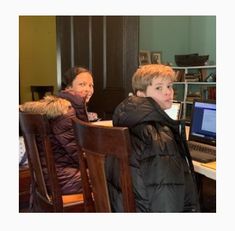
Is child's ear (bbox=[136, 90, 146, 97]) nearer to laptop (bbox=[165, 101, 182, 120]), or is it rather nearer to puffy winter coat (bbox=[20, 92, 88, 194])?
puffy winter coat (bbox=[20, 92, 88, 194])

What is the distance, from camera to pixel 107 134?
1.02 meters

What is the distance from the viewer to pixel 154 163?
1.18m

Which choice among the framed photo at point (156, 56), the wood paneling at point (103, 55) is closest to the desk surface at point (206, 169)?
the wood paneling at point (103, 55)

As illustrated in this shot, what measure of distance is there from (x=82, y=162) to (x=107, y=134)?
27 cm

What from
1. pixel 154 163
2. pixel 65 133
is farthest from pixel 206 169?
pixel 65 133

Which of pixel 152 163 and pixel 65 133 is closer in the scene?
pixel 152 163

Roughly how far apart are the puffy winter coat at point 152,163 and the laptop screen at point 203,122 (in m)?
0.55

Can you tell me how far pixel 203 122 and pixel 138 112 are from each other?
72cm

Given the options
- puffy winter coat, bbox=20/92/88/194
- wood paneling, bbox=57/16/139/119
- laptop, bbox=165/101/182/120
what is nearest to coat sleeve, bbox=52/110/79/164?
puffy winter coat, bbox=20/92/88/194

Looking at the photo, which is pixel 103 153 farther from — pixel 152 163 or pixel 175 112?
pixel 175 112

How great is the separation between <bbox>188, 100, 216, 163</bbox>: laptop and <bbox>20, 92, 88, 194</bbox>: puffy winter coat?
570mm
